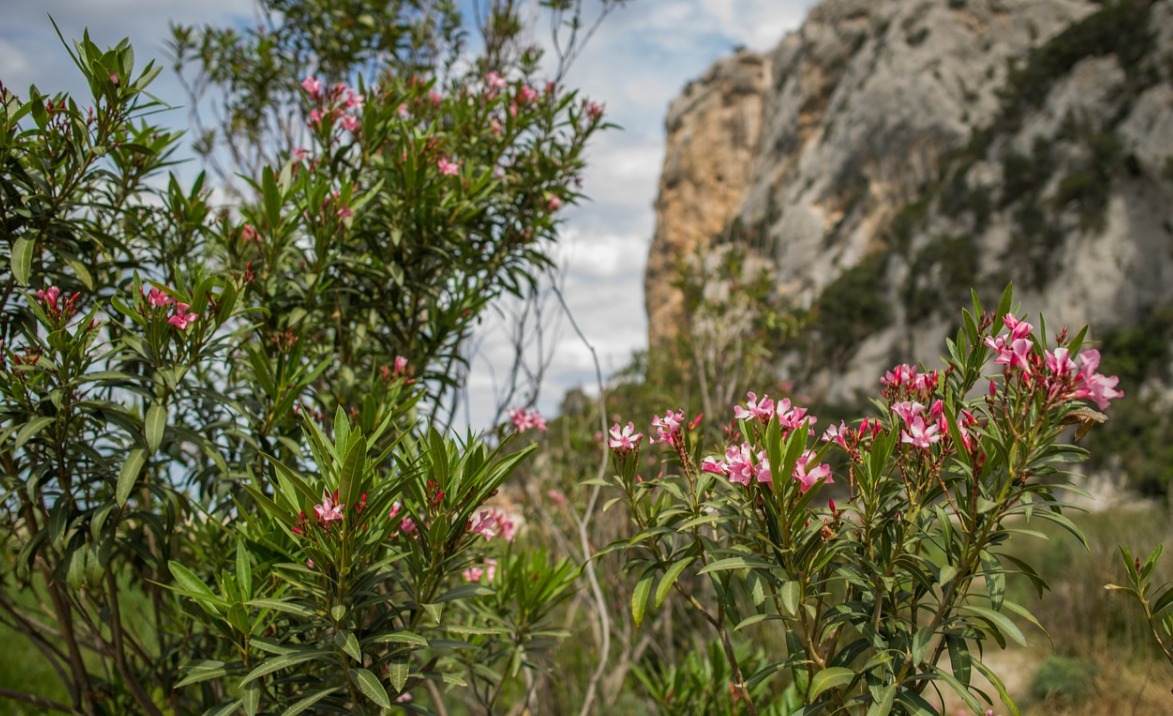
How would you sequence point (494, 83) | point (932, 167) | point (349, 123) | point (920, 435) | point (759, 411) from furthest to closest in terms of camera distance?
1. point (932, 167)
2. point (494, 83)
3. point (349, 123)
4. point (759, 411)
5. point (920, 435)

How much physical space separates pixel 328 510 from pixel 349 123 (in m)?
1.74

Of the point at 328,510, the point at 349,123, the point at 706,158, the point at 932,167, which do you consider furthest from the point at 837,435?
the point at 706,158

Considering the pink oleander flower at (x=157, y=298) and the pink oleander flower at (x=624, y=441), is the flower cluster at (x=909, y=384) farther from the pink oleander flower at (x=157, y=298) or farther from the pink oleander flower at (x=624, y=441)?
the pink oleander flower at (x=157, y=298)

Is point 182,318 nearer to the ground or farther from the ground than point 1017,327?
farther from the ground

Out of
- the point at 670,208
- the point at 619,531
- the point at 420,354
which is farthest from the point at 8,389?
the point at 670,208

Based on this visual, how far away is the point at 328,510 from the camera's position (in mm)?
1437

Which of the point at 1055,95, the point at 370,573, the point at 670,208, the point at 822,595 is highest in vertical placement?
the point at 670,208

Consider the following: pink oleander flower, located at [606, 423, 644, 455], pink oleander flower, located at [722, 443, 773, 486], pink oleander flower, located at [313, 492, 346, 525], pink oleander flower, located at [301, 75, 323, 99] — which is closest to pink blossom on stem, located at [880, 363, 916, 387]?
pink oleander flower, located at [722, 443, 773, 486]

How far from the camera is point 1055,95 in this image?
70.5ft

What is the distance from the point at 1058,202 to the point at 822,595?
832 inches

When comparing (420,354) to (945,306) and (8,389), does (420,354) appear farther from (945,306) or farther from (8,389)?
(945,306)

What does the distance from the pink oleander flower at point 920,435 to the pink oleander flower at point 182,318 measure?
1.57m

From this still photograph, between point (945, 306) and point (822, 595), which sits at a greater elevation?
point (945, 306)

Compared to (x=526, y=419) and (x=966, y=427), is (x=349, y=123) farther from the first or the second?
(x=966, y=427)
